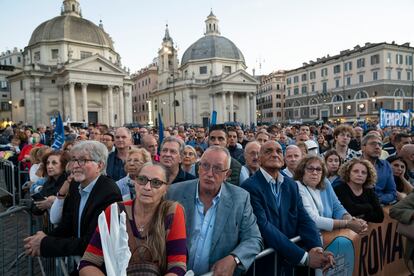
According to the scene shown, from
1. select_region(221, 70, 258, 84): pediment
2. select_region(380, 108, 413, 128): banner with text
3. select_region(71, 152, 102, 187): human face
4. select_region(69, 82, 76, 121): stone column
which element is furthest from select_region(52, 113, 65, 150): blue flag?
select_region(221, 70, 258, 84): pediment

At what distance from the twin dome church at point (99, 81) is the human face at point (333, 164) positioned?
32987 mm

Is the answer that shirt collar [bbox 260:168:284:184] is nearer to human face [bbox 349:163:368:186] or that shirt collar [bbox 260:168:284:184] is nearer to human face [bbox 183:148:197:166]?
human face [bbox 349:163:368:186]

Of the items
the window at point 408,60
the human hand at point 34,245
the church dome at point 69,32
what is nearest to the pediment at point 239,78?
the church dome at point 69,32

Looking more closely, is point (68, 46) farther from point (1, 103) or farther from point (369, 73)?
point (369, 73)

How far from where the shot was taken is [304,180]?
4.01 metres

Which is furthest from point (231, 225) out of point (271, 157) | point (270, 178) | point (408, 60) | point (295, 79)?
point (295, 79)

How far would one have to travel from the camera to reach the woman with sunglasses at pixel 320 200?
366 cm

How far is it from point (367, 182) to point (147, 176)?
11.1 ft

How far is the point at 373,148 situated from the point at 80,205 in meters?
4.85

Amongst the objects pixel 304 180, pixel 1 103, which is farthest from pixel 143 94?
pixel 304 180

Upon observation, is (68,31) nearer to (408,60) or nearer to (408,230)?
(408,230)

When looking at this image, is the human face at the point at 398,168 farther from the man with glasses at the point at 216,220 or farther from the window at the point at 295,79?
the window at the point at 295,79

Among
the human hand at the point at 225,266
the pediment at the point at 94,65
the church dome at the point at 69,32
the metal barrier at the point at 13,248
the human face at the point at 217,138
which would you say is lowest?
the metal barrier at the point at 13,248

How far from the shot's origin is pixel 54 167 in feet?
14.6
